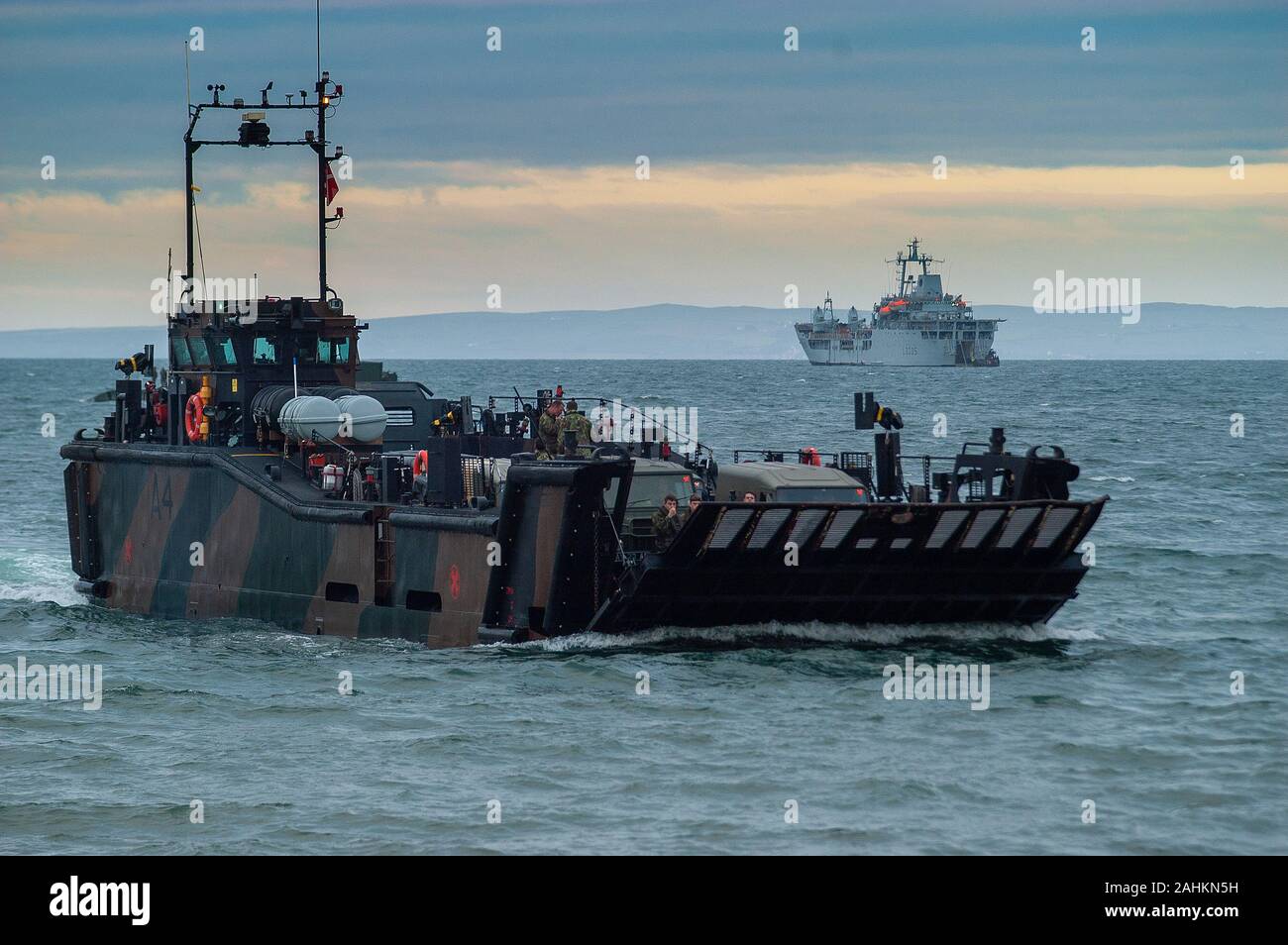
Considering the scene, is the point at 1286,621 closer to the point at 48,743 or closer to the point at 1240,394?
the point at 48,743

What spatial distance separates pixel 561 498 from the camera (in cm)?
2633

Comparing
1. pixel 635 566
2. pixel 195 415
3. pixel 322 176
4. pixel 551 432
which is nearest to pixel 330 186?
pixel 322 176

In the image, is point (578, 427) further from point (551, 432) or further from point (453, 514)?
point (453, 514)

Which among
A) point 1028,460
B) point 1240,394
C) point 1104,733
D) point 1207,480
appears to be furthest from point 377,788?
point 1240,394

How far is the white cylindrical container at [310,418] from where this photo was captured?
105 feet

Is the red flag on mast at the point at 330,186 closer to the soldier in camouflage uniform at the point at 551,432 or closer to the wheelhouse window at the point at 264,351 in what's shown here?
the wheelhouse window at the point at 264,351

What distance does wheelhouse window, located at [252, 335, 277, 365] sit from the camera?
114 feet

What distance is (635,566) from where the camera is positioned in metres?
26.4

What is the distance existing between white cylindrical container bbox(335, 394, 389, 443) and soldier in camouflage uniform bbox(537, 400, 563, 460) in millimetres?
3662

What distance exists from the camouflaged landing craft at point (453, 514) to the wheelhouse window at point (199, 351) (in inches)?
2.1

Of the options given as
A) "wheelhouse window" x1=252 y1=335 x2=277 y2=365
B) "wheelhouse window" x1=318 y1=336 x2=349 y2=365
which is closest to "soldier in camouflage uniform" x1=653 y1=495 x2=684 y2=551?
"wheelhouse window" x1=318 y1=336 x2=349 y2=365

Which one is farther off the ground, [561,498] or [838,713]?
[561,498]

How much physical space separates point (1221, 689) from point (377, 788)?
11.9m

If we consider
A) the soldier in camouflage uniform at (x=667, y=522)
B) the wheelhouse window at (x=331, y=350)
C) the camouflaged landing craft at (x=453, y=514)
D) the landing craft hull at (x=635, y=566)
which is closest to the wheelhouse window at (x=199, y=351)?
the camouflaged landing craft at (x=453, y=514)
